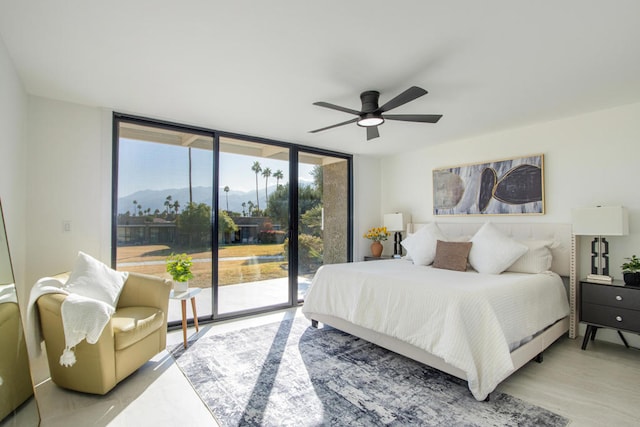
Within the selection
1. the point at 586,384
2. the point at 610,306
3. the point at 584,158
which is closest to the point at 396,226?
the point at 584,158

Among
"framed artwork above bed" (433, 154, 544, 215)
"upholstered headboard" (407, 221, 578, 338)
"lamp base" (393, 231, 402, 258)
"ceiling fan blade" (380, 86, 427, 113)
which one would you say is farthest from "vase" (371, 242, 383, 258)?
"ceiling fan blade" (380, 86, 427, 113)

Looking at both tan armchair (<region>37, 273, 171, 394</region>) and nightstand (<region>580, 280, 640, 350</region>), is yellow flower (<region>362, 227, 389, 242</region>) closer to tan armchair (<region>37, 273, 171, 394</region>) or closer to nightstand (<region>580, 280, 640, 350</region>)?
nightstand (<region>580, 280, 640, 350</region>)

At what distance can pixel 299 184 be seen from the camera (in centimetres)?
488

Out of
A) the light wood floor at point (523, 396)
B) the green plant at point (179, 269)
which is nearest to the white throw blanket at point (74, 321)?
the light wood floor at point (523, 396)

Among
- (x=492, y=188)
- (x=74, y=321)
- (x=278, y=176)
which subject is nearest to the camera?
(x=74, y=321)

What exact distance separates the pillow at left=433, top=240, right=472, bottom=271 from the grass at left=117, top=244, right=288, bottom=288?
7.10 ft

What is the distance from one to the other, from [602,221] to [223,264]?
13.7 feet

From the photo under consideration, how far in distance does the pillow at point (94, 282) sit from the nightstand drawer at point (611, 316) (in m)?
4.38

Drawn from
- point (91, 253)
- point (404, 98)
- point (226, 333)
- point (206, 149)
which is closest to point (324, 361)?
point (226, 333)

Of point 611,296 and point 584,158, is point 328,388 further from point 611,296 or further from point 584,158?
point 584,158

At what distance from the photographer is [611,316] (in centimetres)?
300

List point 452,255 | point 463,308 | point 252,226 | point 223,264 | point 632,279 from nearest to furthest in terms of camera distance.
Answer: point 463,308
point 632,279
point 452,255
point 223,264
point 252,226

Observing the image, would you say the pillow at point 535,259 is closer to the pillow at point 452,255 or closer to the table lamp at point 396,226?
the pillow at point 452,255

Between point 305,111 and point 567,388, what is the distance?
130 inches
